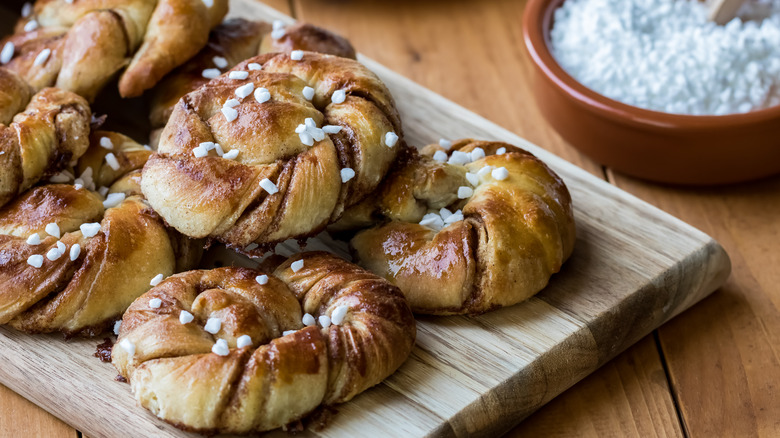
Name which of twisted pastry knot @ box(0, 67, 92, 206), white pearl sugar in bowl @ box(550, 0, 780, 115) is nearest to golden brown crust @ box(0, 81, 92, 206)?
twisted pastry knot @ box(0, 67, 92, 206)

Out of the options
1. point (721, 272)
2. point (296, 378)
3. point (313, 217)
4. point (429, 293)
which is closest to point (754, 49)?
point (721, 272)

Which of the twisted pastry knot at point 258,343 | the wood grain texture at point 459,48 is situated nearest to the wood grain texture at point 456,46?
the wood grain texture at point 459,48

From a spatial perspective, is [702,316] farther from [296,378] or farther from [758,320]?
[296,378]

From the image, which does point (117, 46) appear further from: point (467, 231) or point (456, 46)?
point (456, 46)

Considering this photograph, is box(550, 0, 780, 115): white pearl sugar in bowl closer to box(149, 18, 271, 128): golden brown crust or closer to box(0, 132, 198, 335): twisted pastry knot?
box(149, 18, 271, 128): golden brown crust

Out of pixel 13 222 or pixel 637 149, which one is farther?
pixel 637 149

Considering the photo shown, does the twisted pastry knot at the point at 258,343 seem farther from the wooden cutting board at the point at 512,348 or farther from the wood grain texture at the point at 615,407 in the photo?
the wood grain texture at the point at 615,407

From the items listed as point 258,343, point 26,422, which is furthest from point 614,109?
point 26,422
